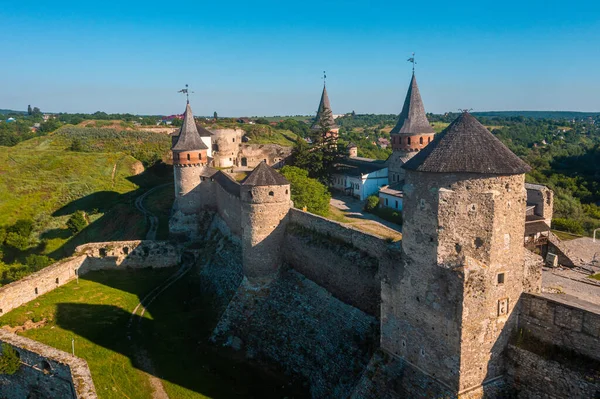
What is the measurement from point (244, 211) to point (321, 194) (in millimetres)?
13224

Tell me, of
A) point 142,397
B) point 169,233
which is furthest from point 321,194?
point 142,397

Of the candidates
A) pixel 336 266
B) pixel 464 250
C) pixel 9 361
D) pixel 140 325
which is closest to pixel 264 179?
pixel 336 266

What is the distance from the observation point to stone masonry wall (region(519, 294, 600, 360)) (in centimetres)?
1084

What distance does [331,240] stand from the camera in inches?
734

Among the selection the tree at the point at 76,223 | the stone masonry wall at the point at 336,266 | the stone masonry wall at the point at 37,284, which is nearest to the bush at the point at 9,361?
the stone masonry wall at the point at 37,284

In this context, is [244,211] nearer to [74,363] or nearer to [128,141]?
[74,363]

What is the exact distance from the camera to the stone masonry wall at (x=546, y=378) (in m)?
10.7

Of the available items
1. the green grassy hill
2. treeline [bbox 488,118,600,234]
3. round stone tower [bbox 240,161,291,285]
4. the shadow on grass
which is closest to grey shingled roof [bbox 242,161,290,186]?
round stone tower [bbox 240,161,291,285]

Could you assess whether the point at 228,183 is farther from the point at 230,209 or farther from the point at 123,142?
the point at 123,142

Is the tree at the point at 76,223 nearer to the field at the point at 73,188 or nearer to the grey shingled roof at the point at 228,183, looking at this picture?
the field at the point at 73,188

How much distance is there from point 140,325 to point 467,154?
1723 cm

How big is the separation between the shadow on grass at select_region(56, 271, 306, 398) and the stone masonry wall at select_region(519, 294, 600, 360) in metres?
8.33

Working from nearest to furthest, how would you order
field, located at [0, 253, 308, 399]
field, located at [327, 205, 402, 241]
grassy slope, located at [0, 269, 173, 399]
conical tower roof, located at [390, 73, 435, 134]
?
field, located at [0, 253, 308, 399] → grassy slope, located at [0, 269, 173, 399] → field, located at [327, 205, 402, 241] → conical tower roof, located at [390, 73, 435, 134]

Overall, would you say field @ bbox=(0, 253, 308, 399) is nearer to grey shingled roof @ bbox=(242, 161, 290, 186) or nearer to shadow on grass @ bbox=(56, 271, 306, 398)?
shadow on grass @ bbox=(56, 271, 306, 398)
